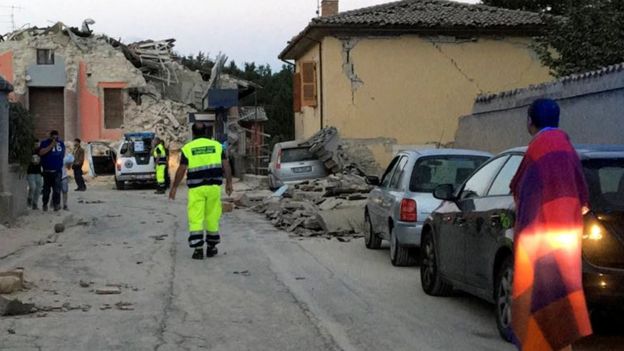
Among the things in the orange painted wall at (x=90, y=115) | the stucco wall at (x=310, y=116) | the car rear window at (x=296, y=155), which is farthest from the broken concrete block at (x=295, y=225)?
the orange painted wall at (x=90, y=115)

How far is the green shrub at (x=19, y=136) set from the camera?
16.8 m

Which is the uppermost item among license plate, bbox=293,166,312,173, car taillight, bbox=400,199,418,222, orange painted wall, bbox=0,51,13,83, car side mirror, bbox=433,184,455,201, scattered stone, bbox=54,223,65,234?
orange painted wall, bbox=0,51,13,83

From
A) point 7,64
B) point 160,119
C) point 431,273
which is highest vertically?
point 7,64

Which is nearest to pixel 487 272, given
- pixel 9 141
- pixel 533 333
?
pixel 533 333

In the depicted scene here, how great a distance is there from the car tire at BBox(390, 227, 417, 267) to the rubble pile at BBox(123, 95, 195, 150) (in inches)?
1230

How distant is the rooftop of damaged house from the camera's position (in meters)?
42.4

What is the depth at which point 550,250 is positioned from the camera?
15.2 ft

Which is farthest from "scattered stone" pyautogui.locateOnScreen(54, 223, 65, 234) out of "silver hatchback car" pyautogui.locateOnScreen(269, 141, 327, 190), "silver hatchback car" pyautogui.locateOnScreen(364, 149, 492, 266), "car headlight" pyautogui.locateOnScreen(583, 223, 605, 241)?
"car headlight" pyautogui.locateOnScreen(583, 223, 605, 241)

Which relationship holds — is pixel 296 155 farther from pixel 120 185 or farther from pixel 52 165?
pixel 120 185

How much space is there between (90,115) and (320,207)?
1123 inches

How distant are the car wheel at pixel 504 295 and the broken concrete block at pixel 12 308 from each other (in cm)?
435

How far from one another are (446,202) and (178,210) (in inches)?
552

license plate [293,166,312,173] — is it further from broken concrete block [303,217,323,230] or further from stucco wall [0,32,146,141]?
stucco wall [0,32,146,141]

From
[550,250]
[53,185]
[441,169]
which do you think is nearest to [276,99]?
[53,185]
